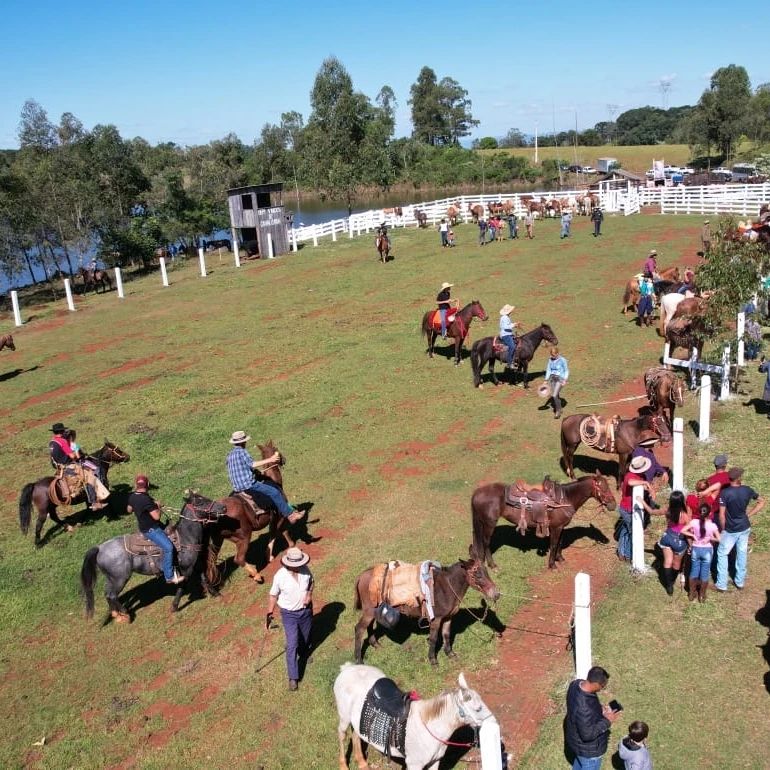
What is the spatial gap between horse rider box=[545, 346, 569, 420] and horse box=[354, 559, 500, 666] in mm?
8179

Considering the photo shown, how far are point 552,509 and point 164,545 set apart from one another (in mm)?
5553

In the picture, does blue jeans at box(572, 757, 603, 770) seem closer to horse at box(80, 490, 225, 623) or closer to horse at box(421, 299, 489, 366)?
horse at box(80, 490, 225, 623)

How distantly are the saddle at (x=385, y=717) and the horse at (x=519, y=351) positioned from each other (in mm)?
12001

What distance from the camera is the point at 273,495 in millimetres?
10945

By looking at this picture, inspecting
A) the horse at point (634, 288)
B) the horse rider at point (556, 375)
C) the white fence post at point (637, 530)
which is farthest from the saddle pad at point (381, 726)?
the horse at point (634, 288)

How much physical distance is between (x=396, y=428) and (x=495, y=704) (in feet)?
29.2

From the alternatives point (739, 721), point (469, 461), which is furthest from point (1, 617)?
point (739, 721)

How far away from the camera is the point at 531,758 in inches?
271

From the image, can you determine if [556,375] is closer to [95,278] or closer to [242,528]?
[242,528]

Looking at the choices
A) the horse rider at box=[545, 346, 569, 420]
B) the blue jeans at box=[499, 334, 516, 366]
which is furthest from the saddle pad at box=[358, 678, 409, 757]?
the blue jeans at box=[499, 334, 516, 366]

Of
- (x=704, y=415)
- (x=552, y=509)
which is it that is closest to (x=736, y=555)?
(x=552, y=509)

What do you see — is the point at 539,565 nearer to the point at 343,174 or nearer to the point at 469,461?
the point at 469,461

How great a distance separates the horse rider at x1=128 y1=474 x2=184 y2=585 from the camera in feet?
32.6

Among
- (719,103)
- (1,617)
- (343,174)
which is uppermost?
(719,103)
